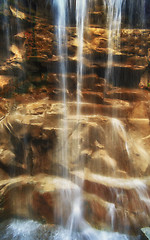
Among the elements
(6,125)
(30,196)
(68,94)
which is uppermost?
(68,94)

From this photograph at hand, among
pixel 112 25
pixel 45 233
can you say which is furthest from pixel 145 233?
pixel 112 25

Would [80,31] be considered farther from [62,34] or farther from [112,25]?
[112,25]

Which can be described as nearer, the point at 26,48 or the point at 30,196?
the point at 30,196

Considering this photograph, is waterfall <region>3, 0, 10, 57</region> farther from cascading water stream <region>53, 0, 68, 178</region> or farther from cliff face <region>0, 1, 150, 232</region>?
cascading water stream <region>53, 0, 68, 178</region>

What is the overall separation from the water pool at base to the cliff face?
0.22 metres

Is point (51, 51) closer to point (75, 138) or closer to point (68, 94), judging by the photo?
point (68, 94)

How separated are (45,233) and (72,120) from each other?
3.13 m

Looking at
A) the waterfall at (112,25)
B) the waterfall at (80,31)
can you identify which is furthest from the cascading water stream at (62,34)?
the waterfall at (112,25)

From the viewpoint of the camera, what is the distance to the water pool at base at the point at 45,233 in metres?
3.76

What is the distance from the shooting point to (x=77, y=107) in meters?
5.86

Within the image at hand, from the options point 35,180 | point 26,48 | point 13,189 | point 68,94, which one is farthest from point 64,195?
point 26,48

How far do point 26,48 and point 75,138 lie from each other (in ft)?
15.4

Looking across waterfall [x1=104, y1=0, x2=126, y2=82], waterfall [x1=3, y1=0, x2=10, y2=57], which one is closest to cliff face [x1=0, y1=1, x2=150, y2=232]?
waterfall [x1=3, y1=0, x2=10, y2=57]

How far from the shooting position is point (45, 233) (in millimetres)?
3844
